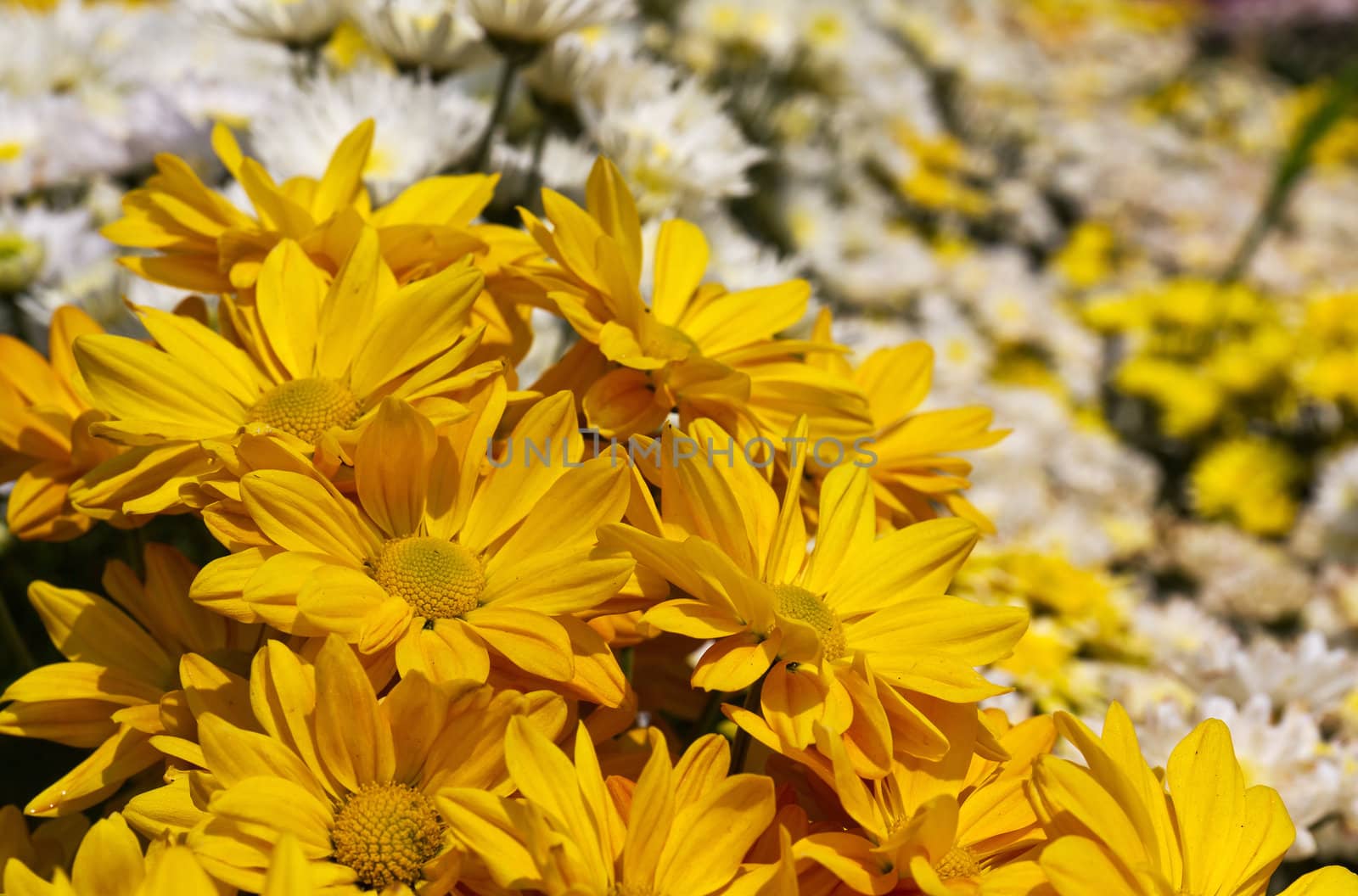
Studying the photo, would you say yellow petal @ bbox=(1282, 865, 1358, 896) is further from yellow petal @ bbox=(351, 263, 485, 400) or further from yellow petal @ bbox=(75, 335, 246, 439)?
yellow petal @ bbox=(75, 335, 246, 439)

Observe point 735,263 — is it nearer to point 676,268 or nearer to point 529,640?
point 676,268

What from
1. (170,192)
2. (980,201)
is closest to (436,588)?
(170,192)

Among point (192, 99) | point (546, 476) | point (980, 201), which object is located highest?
point (546, 476)

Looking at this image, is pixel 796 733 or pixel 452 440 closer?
pixel 796 733

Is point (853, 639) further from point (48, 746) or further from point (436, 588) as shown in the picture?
point (48, 746)

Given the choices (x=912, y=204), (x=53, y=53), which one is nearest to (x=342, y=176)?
(x=53, y=53)

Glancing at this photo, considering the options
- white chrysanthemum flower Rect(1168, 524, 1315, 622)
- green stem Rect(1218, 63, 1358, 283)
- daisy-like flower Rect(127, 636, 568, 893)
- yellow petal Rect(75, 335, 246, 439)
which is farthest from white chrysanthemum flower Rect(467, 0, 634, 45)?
green stem Rect(1218, 63, 1358, 283)

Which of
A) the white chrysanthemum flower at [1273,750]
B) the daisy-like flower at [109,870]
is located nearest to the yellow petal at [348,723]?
the daisy-like flower at [109,870]
